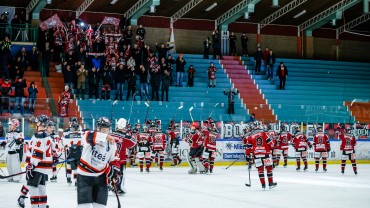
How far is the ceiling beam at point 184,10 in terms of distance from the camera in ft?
119

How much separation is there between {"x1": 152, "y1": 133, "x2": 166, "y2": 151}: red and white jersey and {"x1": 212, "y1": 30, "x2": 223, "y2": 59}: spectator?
41.5 feet

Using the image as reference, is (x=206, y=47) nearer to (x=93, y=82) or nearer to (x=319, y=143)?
(x=93, y=82)

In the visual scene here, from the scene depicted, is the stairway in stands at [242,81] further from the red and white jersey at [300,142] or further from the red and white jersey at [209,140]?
the red and white jersey at [209,140]

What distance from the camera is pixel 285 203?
13.9m

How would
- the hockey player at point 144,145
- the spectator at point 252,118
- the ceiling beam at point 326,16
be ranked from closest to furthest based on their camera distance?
1. the hockey player at point 144,145
2. the spectator at point 252,118
3. the ceiling beam at point 326,16

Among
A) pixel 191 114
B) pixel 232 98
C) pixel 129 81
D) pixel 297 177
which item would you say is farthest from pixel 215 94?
pixel 297 177

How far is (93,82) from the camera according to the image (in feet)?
95.5

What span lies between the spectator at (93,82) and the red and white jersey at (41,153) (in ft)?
54.9

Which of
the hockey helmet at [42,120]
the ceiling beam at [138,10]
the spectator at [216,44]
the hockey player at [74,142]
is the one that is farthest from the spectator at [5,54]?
the hockey helmet at [42,120]

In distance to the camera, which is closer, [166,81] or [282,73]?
[166,81]

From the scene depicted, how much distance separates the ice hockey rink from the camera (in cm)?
1377

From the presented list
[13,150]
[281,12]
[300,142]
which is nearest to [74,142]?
[13,150]

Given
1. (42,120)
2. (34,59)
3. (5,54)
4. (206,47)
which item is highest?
(206,47)

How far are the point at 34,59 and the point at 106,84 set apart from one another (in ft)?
11.5
